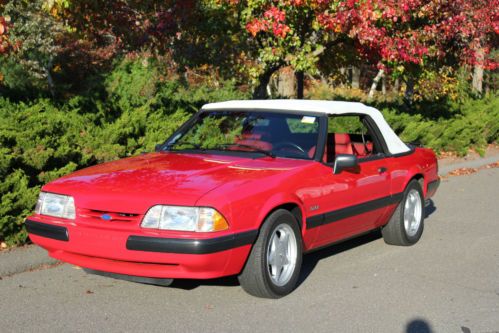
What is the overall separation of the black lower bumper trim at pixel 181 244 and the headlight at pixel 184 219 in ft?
0.29

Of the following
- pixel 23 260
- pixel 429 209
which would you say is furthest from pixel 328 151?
pixel 429 209

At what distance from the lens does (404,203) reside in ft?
26.0

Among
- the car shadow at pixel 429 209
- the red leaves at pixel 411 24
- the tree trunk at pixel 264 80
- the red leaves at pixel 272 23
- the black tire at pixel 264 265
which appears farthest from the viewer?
the tree trunk at pixel 264 80

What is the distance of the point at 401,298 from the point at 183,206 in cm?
197

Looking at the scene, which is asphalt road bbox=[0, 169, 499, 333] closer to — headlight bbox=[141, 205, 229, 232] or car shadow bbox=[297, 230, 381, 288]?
car shadow bbox=[297, 230, 381, 288]

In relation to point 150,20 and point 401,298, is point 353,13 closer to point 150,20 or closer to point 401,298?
point 150,20

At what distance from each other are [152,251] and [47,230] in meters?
0.99

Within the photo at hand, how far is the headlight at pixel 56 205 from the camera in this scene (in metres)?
5.78

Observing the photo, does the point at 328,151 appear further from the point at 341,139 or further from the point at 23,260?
the point at 23,260

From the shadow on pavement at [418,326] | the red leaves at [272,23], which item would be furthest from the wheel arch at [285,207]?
the red leaves at [272,23]

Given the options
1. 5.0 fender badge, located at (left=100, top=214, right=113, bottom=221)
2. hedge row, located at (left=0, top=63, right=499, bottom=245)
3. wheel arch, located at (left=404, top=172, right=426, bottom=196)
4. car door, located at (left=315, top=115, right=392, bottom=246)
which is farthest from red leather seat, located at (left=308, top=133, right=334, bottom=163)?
hedge row, located at (left=0, top=63, right=499, bottom=245)

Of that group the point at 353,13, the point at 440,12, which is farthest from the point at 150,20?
the point at 440,12

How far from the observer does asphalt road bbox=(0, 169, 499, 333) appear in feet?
17.5

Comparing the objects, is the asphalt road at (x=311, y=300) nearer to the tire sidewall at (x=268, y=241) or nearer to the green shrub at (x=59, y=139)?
the tire sidewall at (x=268, y=241)
